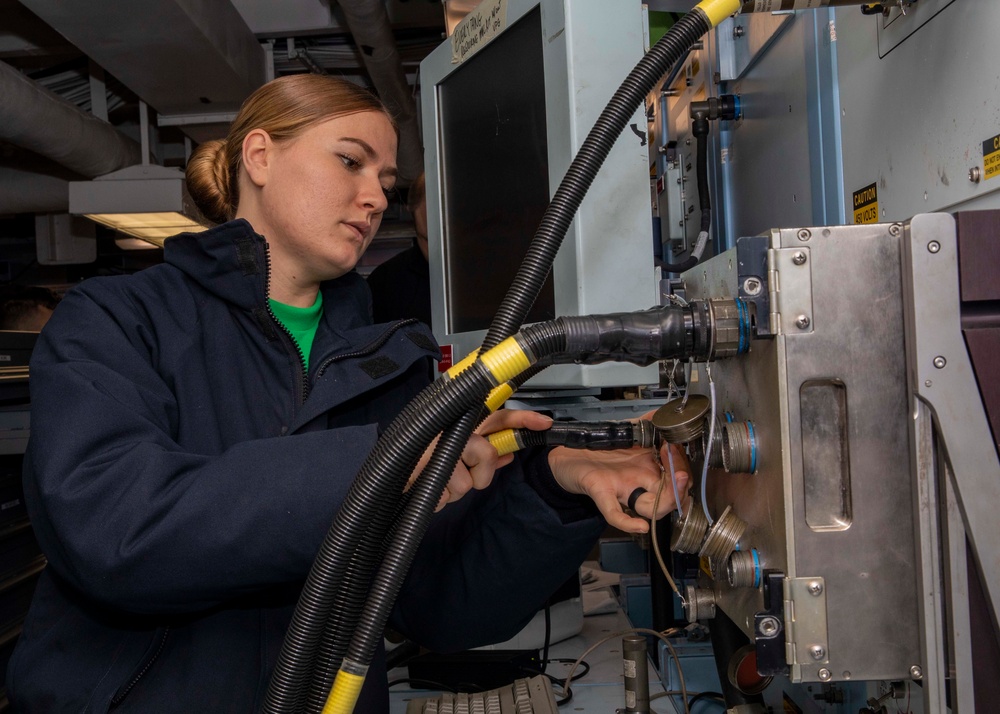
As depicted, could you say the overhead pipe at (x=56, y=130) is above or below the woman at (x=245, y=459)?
above

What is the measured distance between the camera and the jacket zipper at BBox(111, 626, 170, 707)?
857 millimetres

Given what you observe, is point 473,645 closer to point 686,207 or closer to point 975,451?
point 975,451

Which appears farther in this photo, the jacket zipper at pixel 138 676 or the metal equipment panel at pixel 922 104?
the jacket zipper at pixel 138 676

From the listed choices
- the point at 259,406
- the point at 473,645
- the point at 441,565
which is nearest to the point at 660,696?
the point at 473,645

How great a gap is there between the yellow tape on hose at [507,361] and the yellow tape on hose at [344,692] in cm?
28

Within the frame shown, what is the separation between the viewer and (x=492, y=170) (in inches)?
50.3

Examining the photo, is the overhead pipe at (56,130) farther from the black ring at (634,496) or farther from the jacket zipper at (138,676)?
the black ring at (634,496)

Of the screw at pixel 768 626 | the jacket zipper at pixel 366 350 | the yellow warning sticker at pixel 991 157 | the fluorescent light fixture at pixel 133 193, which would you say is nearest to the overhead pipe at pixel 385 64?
the fluorescent light fixture at pixel 133 193

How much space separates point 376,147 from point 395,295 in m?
1.29

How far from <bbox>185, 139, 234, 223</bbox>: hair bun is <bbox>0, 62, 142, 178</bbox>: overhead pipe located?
→ 71.7 inches

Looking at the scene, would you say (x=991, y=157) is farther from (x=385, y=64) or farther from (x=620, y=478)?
(x=385, y=64)

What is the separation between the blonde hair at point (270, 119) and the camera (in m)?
1.14

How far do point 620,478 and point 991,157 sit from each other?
0.48 metres

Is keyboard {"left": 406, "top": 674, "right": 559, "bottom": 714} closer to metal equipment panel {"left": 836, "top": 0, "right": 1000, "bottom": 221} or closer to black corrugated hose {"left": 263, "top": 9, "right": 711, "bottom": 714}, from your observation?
black corrugated hose {"left": 263, "top": 9, "right": 711, "bottom": 714}
